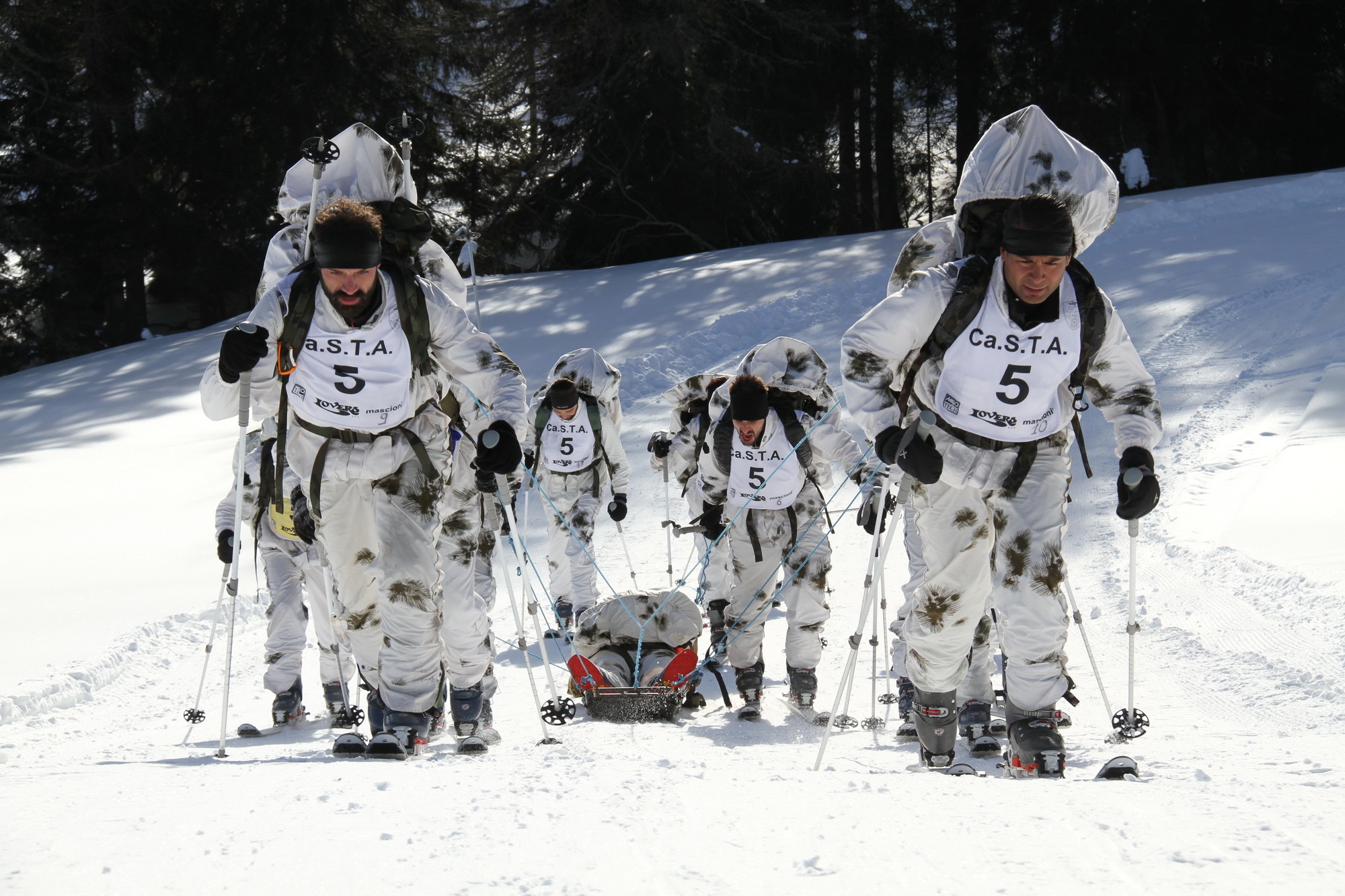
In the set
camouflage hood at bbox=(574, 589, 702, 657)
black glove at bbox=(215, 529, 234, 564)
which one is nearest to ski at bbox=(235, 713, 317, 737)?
black glove at bbox=(215, 529, 234, 564)

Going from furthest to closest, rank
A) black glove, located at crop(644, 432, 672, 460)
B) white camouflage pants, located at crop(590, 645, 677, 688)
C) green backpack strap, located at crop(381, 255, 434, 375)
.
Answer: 1. black glove, located at crop(644, 432, 672, 460)
2. white camouflage pants, located at crop(590, 645, 677, 688)
3. green backpack strap, located at crop(381, 255, 434, 375)

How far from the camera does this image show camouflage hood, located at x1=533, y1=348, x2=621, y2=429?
9531 mm

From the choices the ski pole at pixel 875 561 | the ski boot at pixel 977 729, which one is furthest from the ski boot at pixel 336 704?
the ski boot at pixel 977 729

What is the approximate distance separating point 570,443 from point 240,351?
17.0ft

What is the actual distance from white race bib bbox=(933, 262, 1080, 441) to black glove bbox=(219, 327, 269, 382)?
8.24 ft

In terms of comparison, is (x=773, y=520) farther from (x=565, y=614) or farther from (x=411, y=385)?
(x=411, y=385)

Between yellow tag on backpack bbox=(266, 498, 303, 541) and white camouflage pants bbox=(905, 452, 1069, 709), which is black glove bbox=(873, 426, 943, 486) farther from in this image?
yellow tag on backpack bbox=(266, 498, 303, 541)

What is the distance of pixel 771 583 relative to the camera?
7.16m

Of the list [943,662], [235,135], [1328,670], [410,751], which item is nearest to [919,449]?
[943,662]

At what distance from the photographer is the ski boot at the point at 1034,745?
4207 millimetres

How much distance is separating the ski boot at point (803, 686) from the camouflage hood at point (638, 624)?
66 cm

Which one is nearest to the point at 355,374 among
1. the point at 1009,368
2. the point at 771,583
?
the point at 1009,368

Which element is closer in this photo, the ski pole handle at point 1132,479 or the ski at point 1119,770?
the ski at point 1119,770

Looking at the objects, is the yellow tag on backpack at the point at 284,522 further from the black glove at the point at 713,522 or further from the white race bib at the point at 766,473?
the white race bib at the point at 766,473
